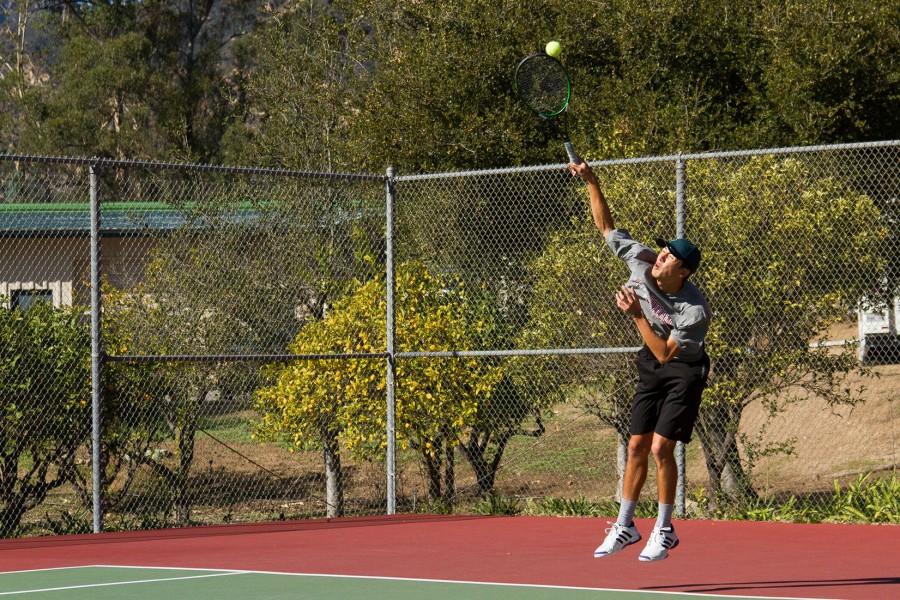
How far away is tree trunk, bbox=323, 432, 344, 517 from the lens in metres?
13.5

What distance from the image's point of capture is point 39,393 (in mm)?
12242

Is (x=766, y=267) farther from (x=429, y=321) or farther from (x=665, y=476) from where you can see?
(x=665, y=476)

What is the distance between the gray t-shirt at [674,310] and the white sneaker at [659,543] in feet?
3.11

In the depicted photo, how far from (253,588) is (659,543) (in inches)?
88.4

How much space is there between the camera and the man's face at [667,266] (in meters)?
7.48

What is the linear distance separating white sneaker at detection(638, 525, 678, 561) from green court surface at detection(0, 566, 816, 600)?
31 centimetres

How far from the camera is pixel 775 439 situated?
22266 millimetres

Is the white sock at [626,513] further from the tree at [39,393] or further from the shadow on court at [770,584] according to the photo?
the tree at [39,393]

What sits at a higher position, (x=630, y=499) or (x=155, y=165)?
(x=155, y=165)

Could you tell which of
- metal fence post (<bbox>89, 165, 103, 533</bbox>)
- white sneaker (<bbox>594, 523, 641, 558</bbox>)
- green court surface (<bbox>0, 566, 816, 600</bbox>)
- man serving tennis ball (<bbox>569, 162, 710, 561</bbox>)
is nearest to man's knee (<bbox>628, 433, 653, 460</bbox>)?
man serving tennis ball (<bbox>569, 162, 710, 561</bbox>)

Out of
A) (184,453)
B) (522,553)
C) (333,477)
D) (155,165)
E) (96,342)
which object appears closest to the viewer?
(522,553)

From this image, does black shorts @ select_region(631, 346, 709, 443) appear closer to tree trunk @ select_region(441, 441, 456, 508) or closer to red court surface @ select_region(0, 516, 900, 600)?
red court surface @ select_region(0, 516, 900, 600)

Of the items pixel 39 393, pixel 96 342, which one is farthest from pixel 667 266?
pixel 39 393

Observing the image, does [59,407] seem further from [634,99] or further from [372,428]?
[634,99]
